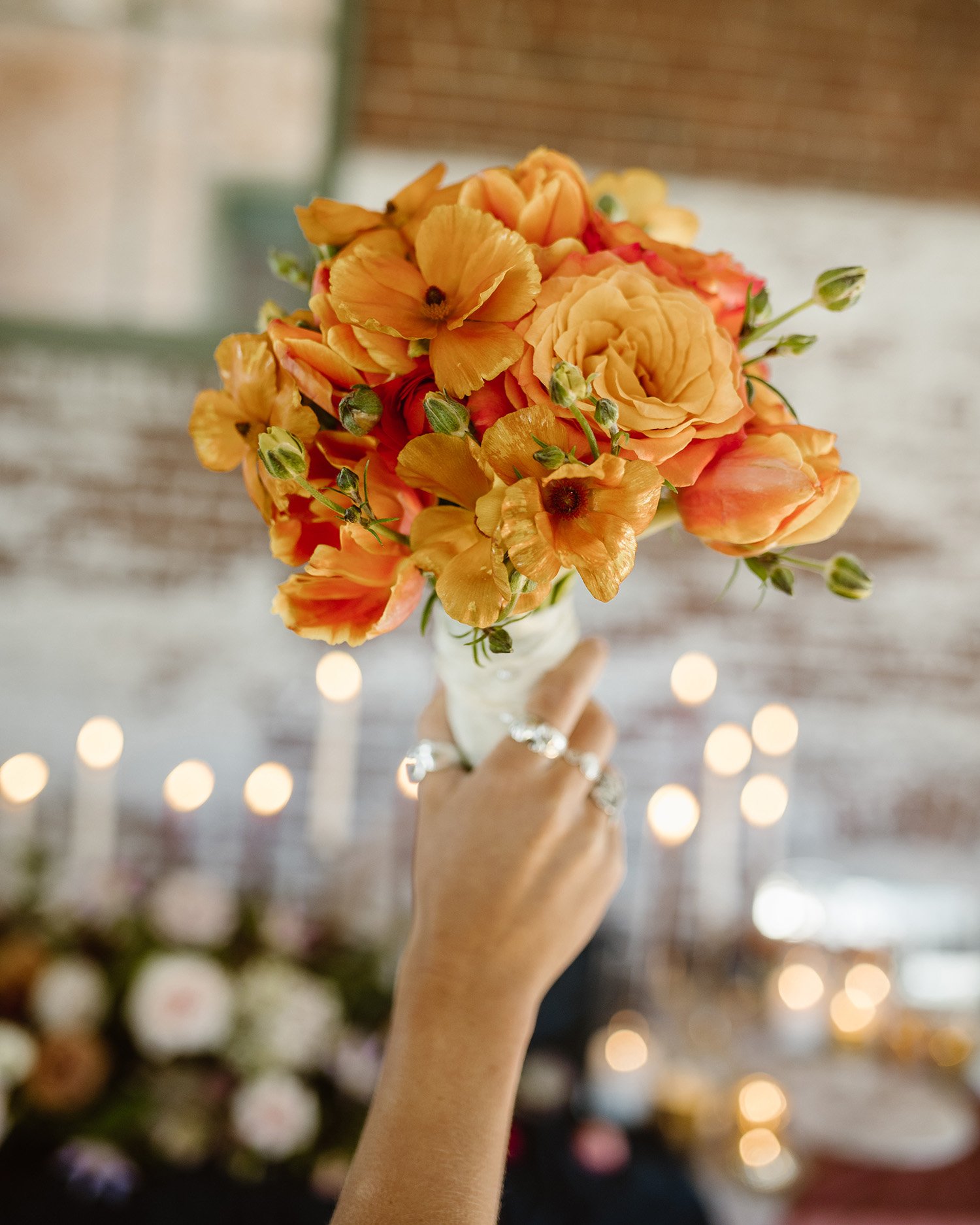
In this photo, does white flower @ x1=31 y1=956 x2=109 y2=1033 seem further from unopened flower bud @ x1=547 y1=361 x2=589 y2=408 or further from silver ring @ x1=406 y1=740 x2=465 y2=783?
unopened flower bud @ x1=547 y1=361 x2=589 y2=408

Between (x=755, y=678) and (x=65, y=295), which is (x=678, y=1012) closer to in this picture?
(x=755, y=678)

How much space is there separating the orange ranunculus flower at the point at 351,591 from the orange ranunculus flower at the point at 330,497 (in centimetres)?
2

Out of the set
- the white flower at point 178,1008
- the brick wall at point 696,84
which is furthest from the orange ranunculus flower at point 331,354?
the brick wall at point 696,84

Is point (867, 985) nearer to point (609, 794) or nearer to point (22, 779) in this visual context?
point (609, 794)

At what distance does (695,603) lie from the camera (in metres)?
2.30

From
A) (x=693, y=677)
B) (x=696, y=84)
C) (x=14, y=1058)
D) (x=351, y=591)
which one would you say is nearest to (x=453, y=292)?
(x=351, y=591)

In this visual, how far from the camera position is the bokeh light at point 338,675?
219cm

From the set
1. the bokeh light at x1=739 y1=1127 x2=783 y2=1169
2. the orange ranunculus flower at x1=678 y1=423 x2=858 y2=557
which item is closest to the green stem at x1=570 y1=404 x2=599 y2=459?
the orange ranunculus flower at x1=678 y1=423 x2=858 y2=557

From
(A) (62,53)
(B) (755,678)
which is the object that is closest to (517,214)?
(B) (755,678)

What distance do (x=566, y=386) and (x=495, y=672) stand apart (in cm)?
33

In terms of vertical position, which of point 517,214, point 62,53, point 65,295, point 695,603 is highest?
point 62,53

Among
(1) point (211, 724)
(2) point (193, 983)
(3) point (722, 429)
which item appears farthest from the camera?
(1) point (211, 724)

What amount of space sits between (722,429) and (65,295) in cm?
220

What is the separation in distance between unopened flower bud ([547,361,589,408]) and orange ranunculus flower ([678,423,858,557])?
0.43 ft
